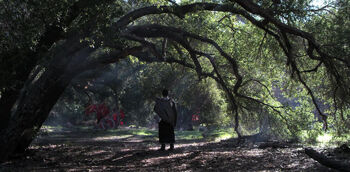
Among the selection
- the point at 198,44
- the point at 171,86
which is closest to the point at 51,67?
the point at 198,44

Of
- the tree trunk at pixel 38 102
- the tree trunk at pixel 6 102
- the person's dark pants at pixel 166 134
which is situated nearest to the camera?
the tree trunk at pixel 38 102

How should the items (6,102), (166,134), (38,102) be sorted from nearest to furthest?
(38,102), (6,102), (166,134)

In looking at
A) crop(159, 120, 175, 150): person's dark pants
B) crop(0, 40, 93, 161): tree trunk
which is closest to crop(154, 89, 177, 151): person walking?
crop(159, 120, 175, 150): person's dark pants

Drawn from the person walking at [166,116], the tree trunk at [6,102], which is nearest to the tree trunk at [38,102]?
the tree trunk at [6,102]

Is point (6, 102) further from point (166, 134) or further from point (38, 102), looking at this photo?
point (166, 134)

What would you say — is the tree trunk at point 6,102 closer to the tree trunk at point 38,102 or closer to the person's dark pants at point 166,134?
the tree trunk at point 38,102

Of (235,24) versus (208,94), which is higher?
(235,24)

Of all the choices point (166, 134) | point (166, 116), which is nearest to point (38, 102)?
point (166, 116)

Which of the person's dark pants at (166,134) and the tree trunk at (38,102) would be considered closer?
the tree trunk at (38,102)

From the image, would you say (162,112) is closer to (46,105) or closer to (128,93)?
(46,105)

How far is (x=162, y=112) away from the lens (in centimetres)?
1202

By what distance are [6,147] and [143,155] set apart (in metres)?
4.08

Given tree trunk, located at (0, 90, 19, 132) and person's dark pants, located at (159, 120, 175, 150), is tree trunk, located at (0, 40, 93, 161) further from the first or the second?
person's dark pants, located at (159, 120, 175, 150)

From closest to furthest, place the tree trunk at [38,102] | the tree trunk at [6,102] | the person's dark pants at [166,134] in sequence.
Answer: the tree trunk at [38,102]
the tree trunk at [6,102]
the person's dark pants at [166,134]
